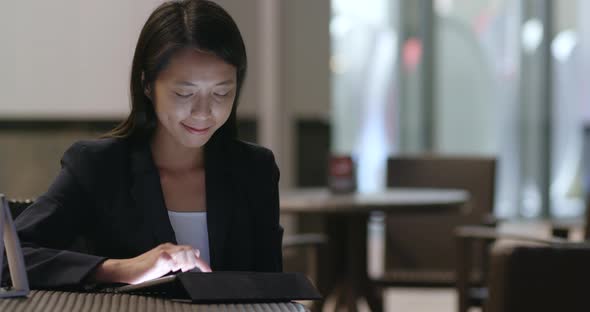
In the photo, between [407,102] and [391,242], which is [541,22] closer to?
[407,102]

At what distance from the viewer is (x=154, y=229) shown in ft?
6.37

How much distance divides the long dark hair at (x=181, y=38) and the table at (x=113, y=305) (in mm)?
510

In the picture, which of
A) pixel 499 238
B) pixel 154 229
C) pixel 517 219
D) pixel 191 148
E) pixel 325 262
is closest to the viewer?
pixel 154 229

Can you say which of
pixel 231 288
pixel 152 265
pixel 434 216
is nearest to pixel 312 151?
pixel 434 216

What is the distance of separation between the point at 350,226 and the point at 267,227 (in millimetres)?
2598

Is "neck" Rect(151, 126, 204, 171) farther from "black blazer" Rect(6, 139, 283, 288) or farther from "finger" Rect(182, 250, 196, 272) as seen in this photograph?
"finger" Rect(182, 250, 196, 272)

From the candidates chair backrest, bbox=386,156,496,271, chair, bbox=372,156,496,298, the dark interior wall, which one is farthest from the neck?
the dark interior wall

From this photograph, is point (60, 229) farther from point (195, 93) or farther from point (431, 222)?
point (431, 222)

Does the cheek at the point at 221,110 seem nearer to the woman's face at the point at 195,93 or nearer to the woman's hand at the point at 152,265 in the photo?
the woman's face at the point at 195,93

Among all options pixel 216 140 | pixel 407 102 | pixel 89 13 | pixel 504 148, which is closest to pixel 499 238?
pixel 216 140

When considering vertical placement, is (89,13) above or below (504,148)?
above

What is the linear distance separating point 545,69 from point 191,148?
32.7ft

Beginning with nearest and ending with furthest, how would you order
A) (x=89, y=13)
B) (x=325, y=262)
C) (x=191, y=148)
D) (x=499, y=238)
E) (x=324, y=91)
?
(x=191, y=148) < (x=499, y=238) < (x=325, y=262) < (x=89, y=13) < (x=324, y=91)

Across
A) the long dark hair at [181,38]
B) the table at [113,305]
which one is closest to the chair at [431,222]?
the long dark hair at [181,38]
